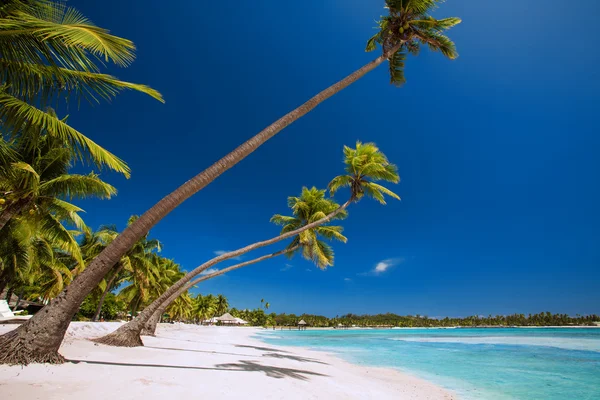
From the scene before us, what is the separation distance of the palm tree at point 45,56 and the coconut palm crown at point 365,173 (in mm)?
10369

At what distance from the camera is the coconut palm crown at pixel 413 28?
8.87m

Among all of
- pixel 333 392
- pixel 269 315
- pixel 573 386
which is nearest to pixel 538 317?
pixel 269 315

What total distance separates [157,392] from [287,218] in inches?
540

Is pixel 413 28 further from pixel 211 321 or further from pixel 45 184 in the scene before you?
pixel 211 321

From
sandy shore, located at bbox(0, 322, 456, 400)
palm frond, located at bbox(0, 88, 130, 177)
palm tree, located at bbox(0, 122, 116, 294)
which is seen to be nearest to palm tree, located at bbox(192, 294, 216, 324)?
palm tree, located at bbox(0, 122, 116, 294)

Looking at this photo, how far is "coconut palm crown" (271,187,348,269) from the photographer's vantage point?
54.6 ft

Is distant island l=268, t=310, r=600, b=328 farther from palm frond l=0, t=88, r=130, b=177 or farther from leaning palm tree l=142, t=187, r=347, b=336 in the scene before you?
palm frond l=0, t=88, r=130, b=177

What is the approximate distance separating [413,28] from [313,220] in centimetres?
1055

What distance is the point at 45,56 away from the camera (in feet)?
12.4

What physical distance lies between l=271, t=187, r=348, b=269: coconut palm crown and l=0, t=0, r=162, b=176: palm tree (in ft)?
41.4

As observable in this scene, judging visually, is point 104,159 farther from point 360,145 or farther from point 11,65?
point 360,145

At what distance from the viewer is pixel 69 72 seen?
437cm

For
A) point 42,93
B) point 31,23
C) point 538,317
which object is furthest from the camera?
point 538,317

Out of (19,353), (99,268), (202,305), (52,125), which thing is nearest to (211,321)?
(202,305)
